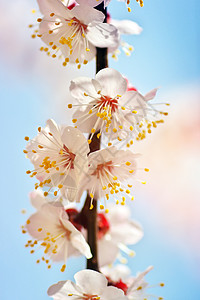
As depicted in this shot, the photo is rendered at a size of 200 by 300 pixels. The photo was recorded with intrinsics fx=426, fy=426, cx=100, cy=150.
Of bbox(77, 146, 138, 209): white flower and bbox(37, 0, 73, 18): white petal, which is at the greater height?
bbox(37, 0, 73, 18): white petal

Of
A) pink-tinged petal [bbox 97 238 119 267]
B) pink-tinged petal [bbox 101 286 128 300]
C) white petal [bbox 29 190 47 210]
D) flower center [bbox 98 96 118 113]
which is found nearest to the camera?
pink-tinged petal [bbox 101 286 128 300]

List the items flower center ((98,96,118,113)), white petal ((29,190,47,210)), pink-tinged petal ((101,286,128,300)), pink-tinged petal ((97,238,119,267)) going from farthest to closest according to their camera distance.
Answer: pink-tinged petal ((97,238,119,267)), white petal ((29,190,47,210)), flower center ((98,96,118,113)), pink-tinged petal ((101,286,128,300))

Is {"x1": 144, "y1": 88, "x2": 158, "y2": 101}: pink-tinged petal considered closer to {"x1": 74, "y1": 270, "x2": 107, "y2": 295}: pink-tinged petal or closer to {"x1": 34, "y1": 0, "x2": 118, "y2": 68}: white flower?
{"x1": 34, "y1": 0, "x2": 118, "y2": 68}: white flower

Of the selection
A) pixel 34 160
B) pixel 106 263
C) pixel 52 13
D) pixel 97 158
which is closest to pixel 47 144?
pixel 34 160

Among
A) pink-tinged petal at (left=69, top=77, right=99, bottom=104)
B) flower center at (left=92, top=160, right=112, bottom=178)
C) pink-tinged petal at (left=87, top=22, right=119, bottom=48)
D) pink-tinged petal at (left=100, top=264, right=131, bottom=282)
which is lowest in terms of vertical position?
pink-tinged petal at (left=100, top=264, right=131, bottom=282)

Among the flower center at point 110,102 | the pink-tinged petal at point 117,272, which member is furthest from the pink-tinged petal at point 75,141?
the pink-tinged petal at point 117,272

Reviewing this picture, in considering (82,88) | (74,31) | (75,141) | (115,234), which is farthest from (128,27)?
(115,234)

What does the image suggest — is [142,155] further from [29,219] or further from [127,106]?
[29,219]

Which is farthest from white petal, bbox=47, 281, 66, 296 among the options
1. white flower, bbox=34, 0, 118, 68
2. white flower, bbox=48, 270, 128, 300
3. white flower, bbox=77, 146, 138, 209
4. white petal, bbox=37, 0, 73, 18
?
white petal, bbox=37, 0, 73, 18
